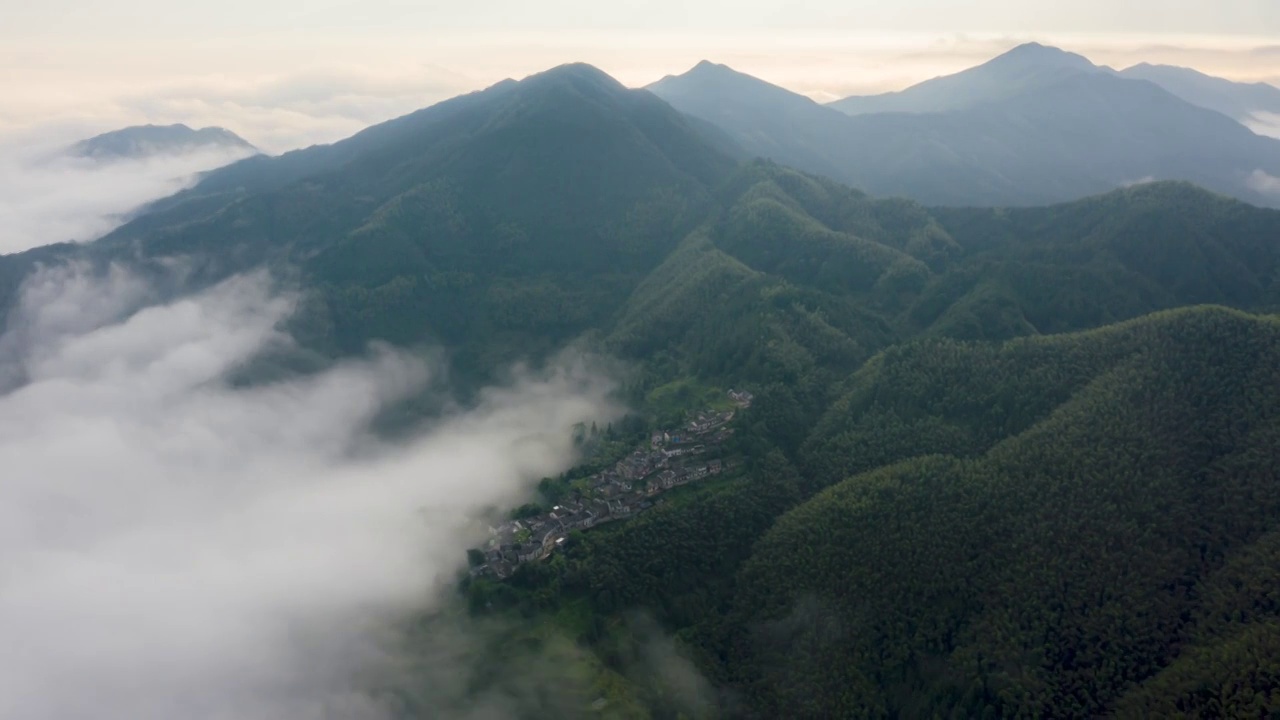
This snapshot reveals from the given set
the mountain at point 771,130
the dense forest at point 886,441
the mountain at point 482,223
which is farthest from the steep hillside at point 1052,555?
the mountain at point 771,130

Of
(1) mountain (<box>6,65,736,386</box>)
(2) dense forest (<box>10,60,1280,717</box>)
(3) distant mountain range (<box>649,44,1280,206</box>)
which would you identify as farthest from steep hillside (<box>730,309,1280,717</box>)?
(3) distant mountain range (<box>649,44,1280,206</box>)

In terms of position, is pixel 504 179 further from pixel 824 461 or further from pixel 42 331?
pixel 824 461

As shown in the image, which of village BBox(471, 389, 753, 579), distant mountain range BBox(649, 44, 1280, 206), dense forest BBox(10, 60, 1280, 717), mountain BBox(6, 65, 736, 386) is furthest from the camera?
distant mountain range BBox(649, 44, 1280, 206)

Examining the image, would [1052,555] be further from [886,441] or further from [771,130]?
[771,130]

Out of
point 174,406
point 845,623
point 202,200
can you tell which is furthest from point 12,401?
point 845,623

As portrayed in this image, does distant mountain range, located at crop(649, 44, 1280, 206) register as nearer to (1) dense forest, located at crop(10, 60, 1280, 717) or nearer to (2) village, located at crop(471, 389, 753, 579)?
(1) dense forest, located at crop(10, 60, 1280, 717)

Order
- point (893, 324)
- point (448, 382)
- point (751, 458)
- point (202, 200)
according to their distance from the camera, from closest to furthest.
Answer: point (751, 458) < point (893, 324) < point (448, 382) < point (202, 200)

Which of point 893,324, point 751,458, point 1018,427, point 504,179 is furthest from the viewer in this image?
point 504,179
